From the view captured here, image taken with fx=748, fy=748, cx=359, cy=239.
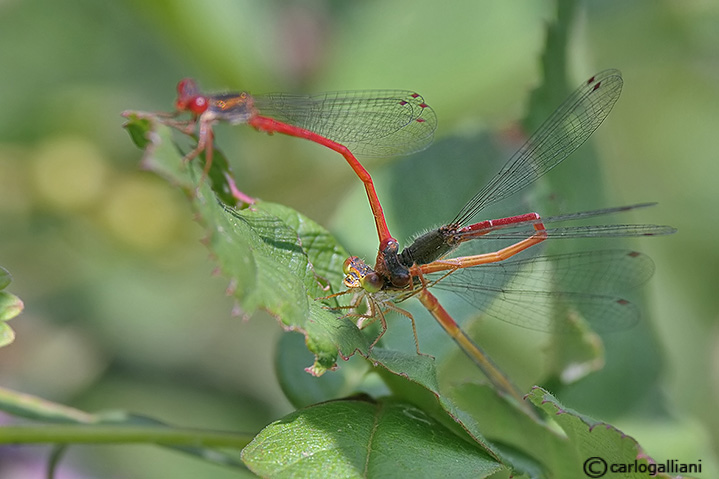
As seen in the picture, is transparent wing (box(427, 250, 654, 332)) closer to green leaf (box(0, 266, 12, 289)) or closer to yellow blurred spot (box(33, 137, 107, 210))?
green leaf (box(0, 266, 12, 289))

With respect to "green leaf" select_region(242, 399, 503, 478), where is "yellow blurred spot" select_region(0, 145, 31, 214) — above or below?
above

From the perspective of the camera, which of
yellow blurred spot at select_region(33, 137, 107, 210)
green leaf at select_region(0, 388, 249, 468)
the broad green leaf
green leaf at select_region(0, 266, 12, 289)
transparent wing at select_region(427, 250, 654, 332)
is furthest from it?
yellow blurred spot at select_region(33, 137, 107, 210)

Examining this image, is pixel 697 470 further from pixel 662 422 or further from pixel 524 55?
pixel 524 55

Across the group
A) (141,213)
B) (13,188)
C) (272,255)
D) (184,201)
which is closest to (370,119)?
(272,255)

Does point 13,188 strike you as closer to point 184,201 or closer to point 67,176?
point 67,176

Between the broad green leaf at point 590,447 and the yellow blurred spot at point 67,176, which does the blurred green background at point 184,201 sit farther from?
the broad green leaf at point 590,447

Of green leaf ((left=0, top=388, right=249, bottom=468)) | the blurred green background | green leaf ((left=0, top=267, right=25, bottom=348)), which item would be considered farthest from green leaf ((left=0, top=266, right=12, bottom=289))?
the blurred green background
